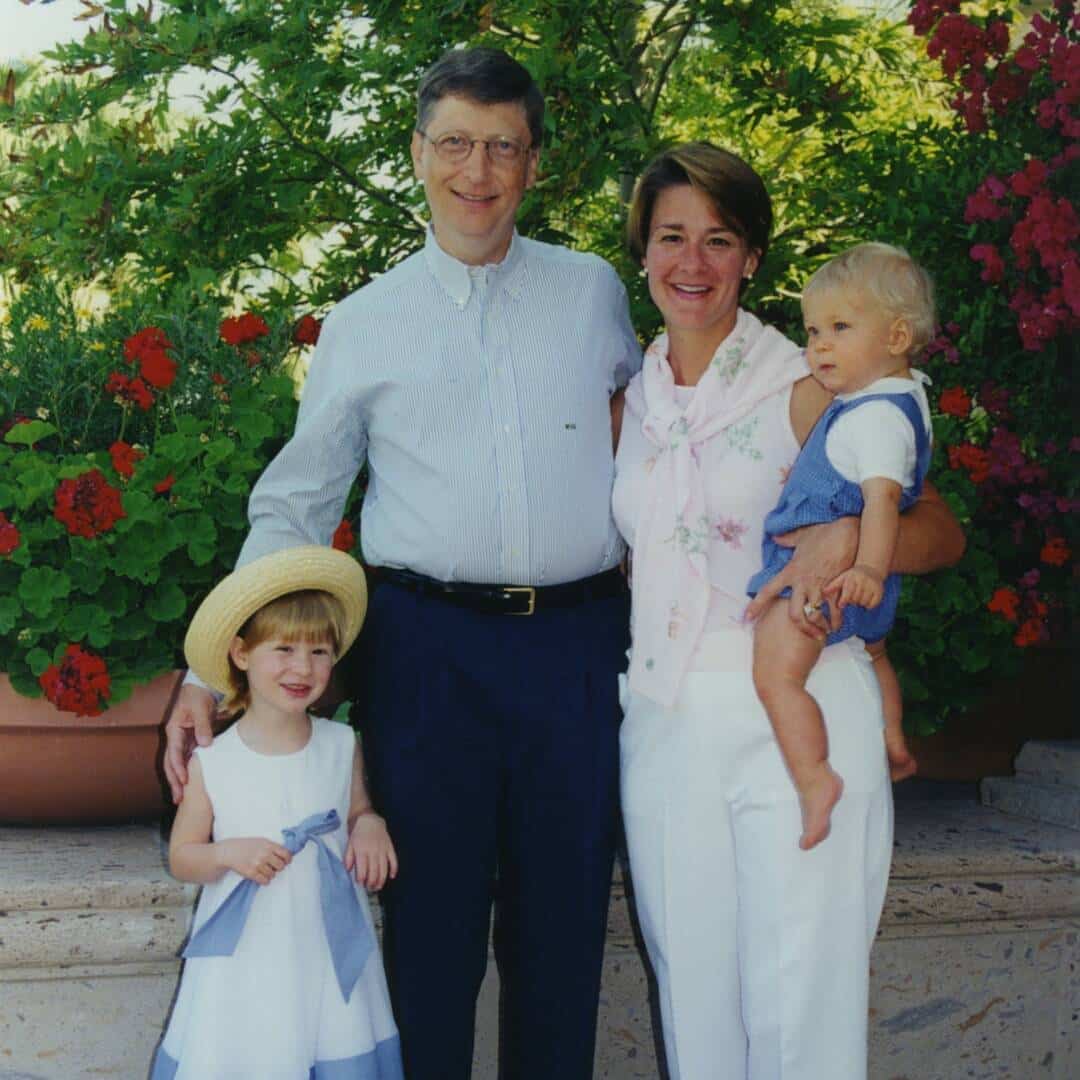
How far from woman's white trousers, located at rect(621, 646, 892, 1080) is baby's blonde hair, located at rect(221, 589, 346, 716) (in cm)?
53

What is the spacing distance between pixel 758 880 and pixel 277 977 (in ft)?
2.48

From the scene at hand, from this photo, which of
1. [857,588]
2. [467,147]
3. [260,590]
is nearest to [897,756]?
[857,588]

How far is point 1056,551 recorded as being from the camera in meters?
3.59

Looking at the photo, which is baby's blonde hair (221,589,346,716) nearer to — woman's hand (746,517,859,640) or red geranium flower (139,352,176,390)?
woman's hand (746,517,859,640)

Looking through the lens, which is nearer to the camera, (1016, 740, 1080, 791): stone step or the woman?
the woman

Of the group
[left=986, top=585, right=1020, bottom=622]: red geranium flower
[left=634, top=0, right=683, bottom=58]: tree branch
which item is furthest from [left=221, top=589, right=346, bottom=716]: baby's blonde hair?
[left=634, top=0, right=683, bottom=58]: tree branch

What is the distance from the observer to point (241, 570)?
239 cm

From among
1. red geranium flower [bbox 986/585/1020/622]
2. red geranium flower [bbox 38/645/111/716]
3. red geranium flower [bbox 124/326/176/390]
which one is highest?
red geranium flower [bbox 124/326/176/390]

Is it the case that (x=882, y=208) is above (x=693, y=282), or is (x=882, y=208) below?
above

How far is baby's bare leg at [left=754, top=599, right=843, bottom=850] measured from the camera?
2.17 meters

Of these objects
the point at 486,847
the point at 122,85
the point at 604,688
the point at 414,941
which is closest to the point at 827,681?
the point at 604,688

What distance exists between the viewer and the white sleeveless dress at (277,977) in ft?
7.46

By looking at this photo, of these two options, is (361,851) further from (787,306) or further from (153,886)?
(787,306)

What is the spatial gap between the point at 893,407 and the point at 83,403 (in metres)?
2.19
